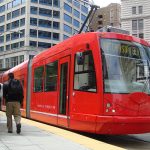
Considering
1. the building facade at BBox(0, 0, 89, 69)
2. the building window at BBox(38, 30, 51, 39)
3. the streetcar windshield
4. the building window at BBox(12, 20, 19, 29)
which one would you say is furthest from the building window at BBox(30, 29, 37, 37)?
the streetcar windshield

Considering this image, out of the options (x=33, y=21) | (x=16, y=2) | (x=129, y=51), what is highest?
(x=16, y=2)

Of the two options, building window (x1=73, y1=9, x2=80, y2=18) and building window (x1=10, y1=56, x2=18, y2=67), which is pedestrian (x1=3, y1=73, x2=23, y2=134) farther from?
building window (x1=73, y1=9, x2=80, y2=18)

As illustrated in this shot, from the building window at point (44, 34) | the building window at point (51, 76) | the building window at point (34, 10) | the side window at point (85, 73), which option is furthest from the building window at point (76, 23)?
the side window at point (85, 73)

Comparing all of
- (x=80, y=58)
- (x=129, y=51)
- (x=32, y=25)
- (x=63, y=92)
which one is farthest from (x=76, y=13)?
(x=129, y=51)

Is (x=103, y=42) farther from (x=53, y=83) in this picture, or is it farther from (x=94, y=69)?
(x=53, y=83)

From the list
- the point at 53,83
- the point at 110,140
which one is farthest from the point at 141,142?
the point at 53,83

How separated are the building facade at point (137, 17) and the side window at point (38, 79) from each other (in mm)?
65759

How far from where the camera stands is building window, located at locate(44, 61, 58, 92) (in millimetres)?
15773

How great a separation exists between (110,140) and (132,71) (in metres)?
2.26

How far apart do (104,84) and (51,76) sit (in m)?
4.19

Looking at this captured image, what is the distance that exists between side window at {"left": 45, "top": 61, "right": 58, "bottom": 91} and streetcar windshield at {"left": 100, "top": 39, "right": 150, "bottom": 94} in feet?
10.4

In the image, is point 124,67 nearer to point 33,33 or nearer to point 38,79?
point 38,79

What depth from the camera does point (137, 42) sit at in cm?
1379

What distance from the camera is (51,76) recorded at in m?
16.3
